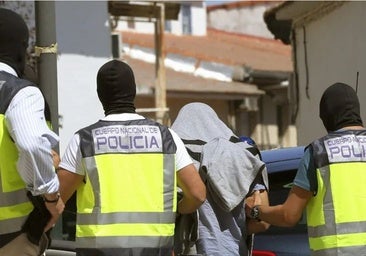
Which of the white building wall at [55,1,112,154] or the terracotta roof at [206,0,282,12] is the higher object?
the terracotta roof at [206,0,282,12]

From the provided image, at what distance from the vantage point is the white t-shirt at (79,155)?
14.0 ft

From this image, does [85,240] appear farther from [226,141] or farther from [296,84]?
[296,84]

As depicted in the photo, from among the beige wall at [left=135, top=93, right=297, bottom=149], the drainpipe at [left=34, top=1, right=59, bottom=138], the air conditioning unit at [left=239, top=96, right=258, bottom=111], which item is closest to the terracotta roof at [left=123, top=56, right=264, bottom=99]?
the air conditioning unit at [left=239, top=96, right=258, bottom=111]

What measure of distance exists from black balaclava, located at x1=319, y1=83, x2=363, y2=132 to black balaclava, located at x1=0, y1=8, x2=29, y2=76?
153 centimetres

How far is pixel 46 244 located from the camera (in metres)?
4.25

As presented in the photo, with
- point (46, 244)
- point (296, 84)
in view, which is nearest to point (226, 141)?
point (46, 244)

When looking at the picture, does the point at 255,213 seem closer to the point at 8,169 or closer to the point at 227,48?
the point at 8,169

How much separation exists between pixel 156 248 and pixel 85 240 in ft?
1.09

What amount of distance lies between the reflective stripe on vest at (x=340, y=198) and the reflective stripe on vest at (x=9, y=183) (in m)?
1.44

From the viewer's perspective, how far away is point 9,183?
4.04 m

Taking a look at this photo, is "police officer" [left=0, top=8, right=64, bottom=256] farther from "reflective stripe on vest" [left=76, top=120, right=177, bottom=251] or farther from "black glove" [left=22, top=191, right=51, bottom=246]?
"reflective stripe on vest" [left=76, top=120, right=177, bottom=251]

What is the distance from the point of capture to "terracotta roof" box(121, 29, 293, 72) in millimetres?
23281

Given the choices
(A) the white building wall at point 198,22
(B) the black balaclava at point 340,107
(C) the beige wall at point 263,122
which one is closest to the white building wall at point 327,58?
(B) the black balaclava at point 340,107

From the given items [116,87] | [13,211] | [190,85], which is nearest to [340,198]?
[116,87]
